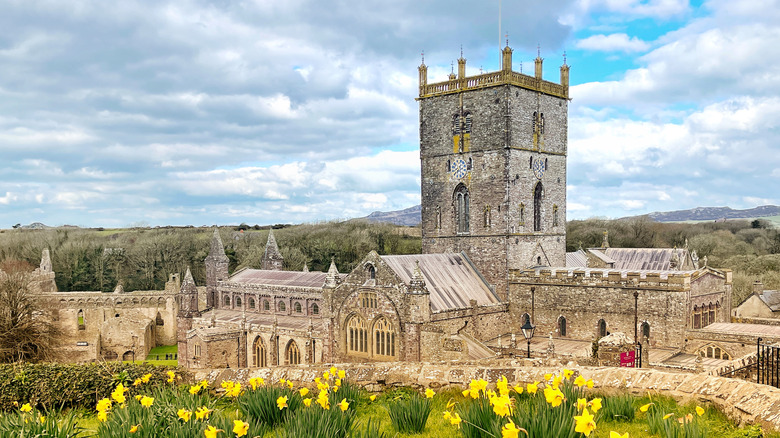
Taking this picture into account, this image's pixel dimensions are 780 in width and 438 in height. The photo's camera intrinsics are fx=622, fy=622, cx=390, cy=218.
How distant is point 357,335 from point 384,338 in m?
1.80

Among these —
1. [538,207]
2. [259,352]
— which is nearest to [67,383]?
[538,207]

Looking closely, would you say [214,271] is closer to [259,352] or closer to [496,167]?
[259,352]

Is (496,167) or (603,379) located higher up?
(496,167)

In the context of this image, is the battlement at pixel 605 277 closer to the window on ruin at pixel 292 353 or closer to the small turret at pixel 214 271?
the window on ruin at pixel 292 353

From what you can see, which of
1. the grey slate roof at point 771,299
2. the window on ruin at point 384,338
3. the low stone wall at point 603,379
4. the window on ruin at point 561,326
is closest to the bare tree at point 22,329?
the window on ruin at point 384,338

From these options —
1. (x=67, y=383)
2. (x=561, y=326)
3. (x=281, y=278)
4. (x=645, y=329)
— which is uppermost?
(x=67, y=383)

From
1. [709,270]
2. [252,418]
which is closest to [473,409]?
[252,418]

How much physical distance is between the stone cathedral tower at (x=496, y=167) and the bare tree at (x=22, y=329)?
24305mm

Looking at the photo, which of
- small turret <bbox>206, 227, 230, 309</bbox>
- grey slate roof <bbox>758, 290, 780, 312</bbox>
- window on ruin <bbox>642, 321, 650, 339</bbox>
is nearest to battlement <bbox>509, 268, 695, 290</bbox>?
window on ruin <bbox>642, 321, 650, 339</bbox>

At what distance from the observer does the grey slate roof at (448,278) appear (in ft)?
104

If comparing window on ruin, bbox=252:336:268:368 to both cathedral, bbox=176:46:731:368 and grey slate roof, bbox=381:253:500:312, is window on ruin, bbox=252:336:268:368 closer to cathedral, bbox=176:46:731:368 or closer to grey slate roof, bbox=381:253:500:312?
cathedral, bbox=176:46:731:368

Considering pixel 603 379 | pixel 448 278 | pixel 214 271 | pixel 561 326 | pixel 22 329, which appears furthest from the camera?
pixel 214 271

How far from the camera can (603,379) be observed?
1122 cm

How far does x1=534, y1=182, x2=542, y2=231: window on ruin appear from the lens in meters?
36.6
